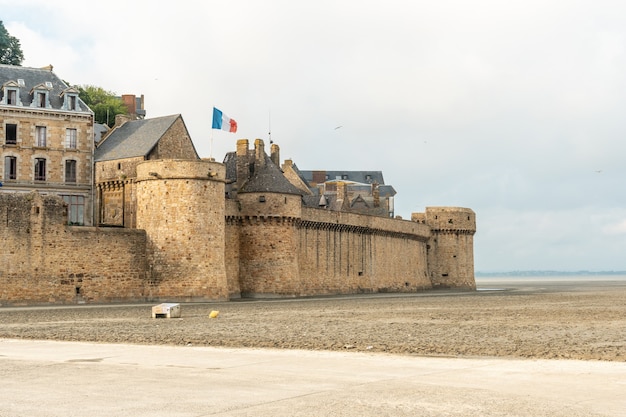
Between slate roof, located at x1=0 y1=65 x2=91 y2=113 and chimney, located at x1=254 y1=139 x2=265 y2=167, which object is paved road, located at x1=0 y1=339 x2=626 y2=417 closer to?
chimney, located at x1=254 y1=139 x2=265 y2=167

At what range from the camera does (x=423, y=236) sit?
77.0 metres

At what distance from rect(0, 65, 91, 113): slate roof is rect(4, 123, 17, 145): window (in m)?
1.46

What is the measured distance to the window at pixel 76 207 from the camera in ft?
175

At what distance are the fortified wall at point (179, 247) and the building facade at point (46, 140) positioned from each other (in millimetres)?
7531

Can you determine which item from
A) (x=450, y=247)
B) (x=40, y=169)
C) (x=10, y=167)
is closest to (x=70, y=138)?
(x=40, y=169)

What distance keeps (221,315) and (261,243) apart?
21.3m

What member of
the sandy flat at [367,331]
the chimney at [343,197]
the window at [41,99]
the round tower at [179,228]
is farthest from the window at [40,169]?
the chimney at [343,197]

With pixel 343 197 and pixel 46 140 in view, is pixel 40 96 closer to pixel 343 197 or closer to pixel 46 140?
pixel 46 140

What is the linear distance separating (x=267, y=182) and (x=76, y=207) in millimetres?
11499

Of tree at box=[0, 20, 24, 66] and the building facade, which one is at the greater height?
tree at box=[0, 20, 24, 66]

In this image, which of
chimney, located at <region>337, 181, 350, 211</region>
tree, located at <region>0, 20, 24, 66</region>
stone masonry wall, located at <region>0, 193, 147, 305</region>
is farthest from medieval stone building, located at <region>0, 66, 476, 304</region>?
tree, located at <region>0, 20, 24, 66</region>

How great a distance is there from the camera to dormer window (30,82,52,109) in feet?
171

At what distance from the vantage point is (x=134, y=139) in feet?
171

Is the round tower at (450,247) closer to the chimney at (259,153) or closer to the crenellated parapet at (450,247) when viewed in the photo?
the crenellated parapet at (450,247)
